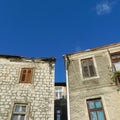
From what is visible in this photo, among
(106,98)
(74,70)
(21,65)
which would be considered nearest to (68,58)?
(74,70)

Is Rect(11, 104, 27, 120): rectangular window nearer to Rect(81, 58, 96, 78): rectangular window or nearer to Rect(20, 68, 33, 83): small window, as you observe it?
Rect(20, 68, 33, 83): small window

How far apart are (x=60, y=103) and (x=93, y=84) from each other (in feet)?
15.5

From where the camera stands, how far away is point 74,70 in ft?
44.8

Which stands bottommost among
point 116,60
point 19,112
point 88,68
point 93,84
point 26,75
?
point 19,112

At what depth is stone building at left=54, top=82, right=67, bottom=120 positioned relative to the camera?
1476cm

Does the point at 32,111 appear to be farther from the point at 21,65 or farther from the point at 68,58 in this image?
the point at 68,58

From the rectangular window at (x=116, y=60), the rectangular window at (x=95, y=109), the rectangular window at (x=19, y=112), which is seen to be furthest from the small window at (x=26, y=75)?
the rectangular window at (x=116, y=60)

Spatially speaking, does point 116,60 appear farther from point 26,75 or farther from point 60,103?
point 26,75

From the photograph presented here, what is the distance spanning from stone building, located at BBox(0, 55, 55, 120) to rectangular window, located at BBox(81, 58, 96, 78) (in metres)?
2.38

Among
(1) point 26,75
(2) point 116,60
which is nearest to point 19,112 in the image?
(1) point 26,75

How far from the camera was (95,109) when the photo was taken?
1097 cm

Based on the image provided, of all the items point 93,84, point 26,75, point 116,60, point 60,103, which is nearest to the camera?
point 93,84

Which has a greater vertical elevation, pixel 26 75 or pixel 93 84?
pixel 26 75

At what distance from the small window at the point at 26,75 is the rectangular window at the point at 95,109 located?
181 inches
